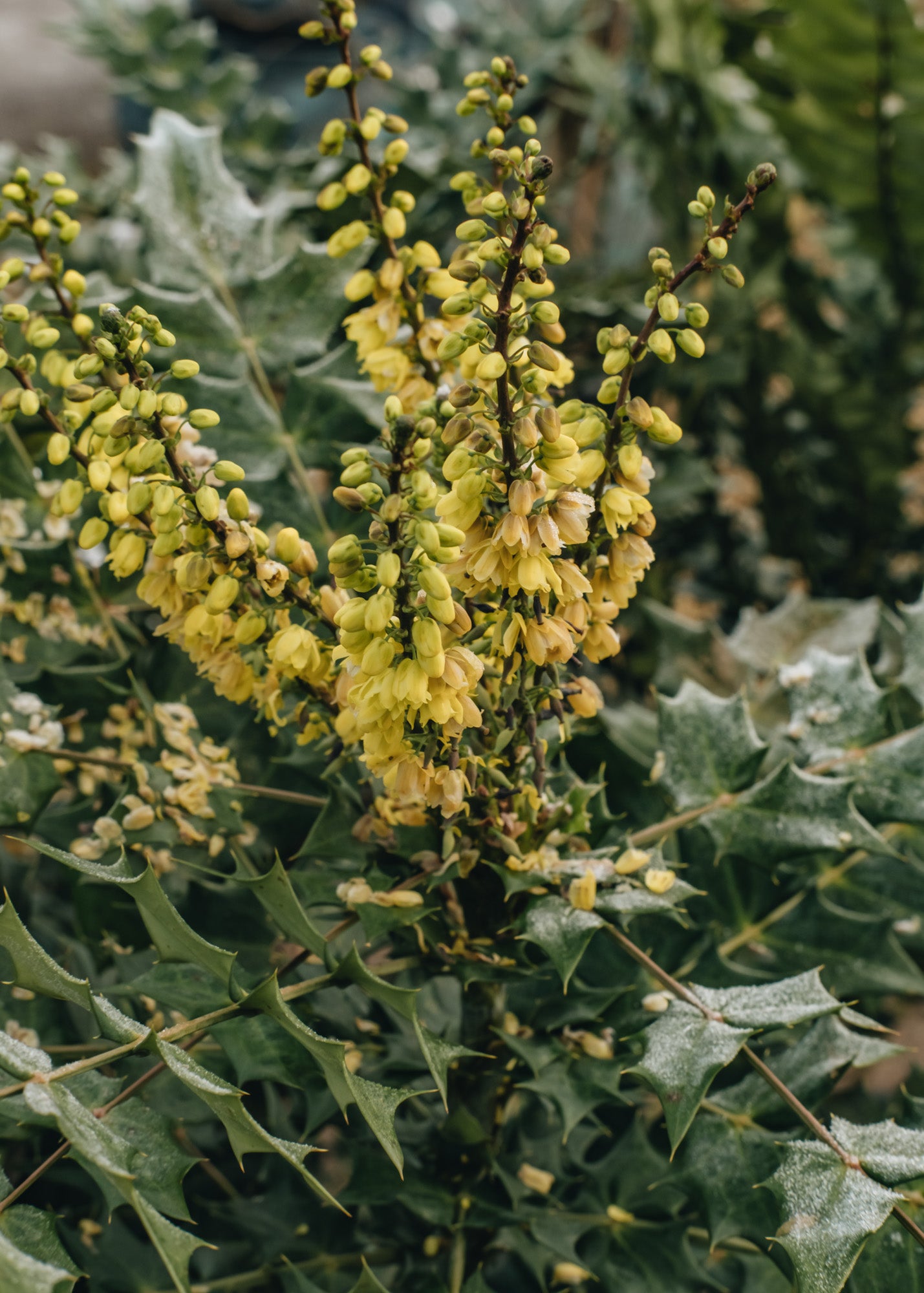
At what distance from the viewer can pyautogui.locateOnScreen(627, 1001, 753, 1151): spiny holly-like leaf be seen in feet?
1.58

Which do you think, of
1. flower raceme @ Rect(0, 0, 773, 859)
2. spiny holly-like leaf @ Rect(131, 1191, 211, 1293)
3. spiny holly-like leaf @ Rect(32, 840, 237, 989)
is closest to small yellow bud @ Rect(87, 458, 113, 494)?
flower raceme @ Rect(0, 0, 773, 859)

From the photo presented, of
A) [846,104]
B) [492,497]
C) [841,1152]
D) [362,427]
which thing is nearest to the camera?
[492,497]

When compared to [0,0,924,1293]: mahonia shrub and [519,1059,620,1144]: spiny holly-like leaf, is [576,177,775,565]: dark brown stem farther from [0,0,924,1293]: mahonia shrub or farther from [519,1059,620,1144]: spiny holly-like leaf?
[519,1059,620,1144]: spiny holly-like leaf

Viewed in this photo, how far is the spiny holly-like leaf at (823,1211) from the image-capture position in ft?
1.52

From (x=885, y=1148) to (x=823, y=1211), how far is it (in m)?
0.05

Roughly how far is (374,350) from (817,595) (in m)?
0.81

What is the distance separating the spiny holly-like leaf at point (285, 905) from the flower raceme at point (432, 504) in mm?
63

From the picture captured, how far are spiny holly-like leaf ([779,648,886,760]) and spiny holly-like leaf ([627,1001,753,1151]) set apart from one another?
23cm

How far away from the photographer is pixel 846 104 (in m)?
1.07

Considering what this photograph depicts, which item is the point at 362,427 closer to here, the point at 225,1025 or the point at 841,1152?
the point at 225,1025

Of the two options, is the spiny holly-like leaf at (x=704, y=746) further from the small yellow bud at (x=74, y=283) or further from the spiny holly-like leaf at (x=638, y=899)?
the small yellow bud at (x=74, y=283)

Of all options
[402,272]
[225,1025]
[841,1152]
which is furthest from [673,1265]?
[402,272]

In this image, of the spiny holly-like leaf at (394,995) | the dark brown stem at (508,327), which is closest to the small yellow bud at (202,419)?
the dark brown stem at (508,327)

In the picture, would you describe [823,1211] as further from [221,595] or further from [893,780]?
[221,595]
